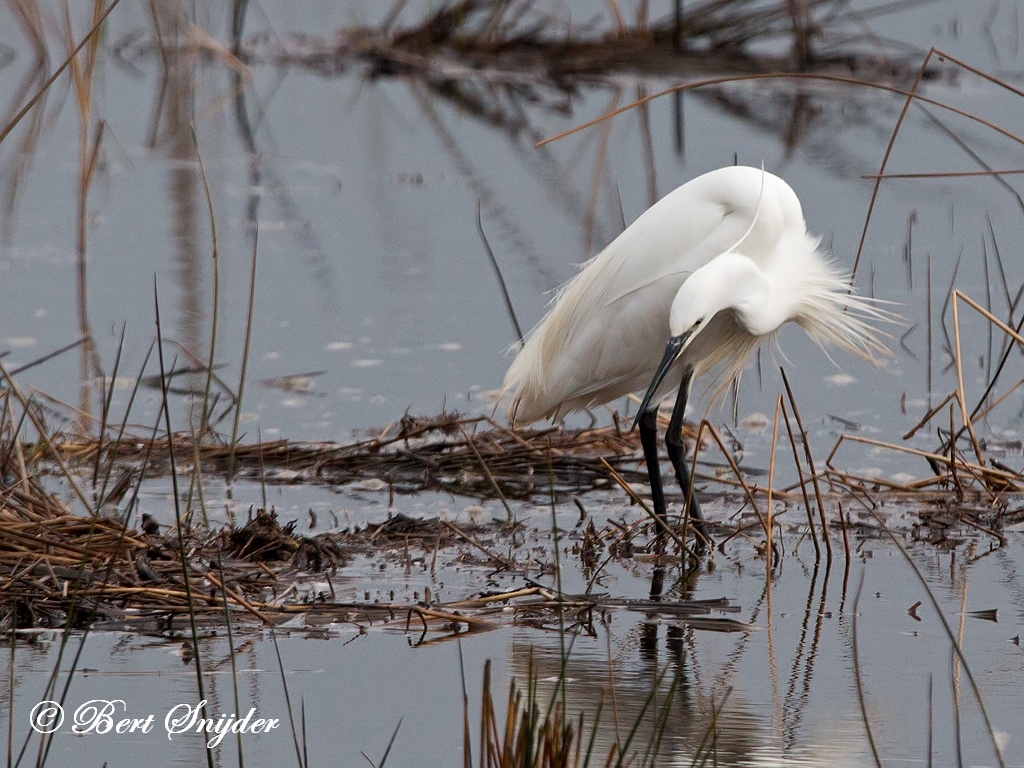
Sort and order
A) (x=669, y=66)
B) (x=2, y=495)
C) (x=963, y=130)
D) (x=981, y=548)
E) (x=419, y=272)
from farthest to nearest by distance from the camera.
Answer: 1. (x=669, y=66)
2. (x=963, y=130)
3. (x=419, y=272)
4. (x=981, y=548)
5. (x=2, y=495)

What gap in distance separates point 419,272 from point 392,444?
7.59 ft

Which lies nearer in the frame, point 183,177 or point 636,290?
point 636,290

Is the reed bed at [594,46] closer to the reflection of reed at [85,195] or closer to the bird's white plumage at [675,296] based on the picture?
the reflection of reed at [85,195]

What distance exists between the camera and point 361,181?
9367mm

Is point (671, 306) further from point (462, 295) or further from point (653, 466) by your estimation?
point (462, 295)

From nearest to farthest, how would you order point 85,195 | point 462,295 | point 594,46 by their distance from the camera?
point 85,195 → point 462,295 → point 594,46

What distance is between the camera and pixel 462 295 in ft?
23.2

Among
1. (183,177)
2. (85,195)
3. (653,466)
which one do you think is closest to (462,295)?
(85,195)

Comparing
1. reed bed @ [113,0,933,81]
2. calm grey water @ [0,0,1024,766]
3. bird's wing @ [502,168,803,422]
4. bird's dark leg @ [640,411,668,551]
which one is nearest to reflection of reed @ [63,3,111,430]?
calm grey water @ [0,0,1024,766]

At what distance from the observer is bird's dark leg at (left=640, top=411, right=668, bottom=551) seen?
4344 millimetres

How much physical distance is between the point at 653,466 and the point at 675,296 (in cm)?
50

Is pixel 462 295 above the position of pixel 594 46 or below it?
below

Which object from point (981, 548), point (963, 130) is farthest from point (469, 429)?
point (963, 130)

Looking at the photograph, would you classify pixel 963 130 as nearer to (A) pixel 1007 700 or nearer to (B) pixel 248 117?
(B) pixel 248 117
